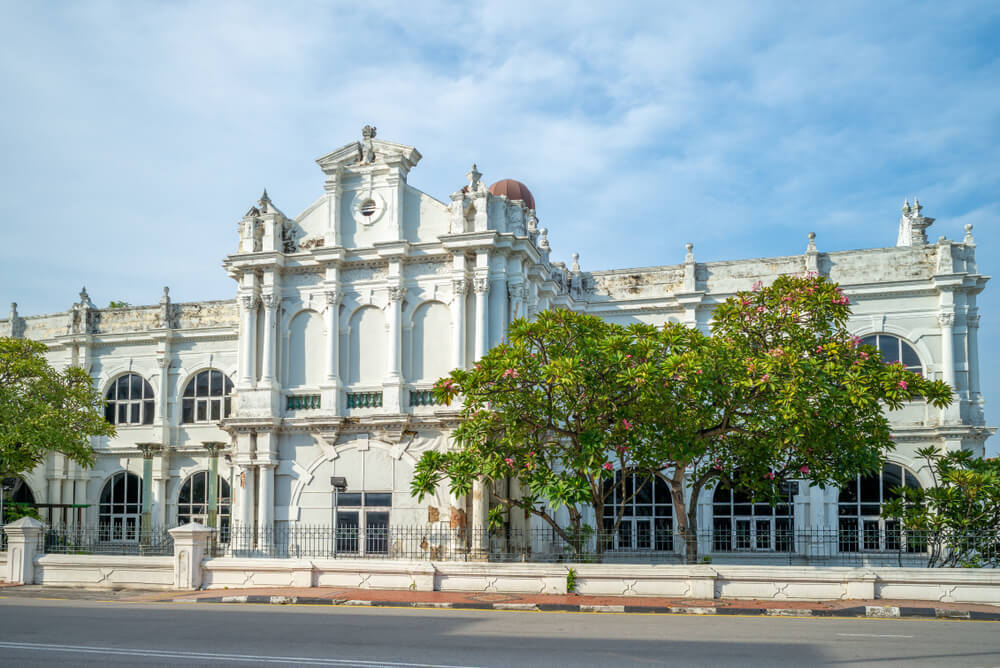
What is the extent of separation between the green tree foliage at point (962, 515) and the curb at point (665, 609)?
3699 mm

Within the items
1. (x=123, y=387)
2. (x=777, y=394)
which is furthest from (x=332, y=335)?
(x=123, y=387)

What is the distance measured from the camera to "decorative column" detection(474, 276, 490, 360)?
2453cm

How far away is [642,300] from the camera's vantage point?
3116cm

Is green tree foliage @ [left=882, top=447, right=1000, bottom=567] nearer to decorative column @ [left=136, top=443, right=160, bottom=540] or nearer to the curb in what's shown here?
the curb

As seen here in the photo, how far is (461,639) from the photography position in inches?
506

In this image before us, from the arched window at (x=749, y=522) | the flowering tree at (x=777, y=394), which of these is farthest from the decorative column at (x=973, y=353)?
the flowering tree at (x=777, y=394)

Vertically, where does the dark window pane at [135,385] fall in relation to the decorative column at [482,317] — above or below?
below

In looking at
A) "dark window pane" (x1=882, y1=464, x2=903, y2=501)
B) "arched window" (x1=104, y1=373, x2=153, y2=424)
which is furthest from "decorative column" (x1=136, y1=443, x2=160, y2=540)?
"dark window pane" (x1=882, y1=464, x2=903, y2=501)

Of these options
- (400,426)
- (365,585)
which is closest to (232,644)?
(365,585)

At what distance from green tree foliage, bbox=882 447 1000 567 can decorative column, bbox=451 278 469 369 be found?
1129 cm

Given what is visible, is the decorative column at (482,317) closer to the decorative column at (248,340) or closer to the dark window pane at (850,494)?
the decorative column at (248,340)

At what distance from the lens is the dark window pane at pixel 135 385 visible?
35.8 m

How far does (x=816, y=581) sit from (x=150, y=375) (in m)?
27.0

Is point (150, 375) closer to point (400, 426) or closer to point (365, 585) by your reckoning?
point (400, 426)
